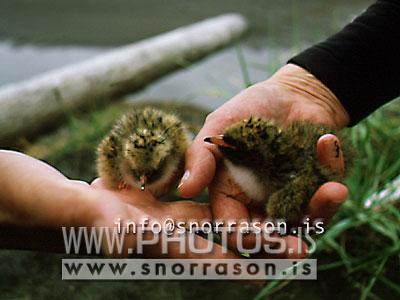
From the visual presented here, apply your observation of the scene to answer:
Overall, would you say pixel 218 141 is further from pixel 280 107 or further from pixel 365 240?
pixel 365 240

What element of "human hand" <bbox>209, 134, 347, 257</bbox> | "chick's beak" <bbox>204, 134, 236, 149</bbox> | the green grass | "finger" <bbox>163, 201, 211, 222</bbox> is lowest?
the green grass

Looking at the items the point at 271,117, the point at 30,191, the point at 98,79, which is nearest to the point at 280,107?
the point at 271,117

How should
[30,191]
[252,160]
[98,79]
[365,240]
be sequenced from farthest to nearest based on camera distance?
[98,79]
[365,240]
[252,160]
[30,191]

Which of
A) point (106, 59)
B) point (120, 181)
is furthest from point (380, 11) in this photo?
point (106, 59)

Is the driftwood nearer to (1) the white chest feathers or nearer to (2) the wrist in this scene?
(2) the wrist

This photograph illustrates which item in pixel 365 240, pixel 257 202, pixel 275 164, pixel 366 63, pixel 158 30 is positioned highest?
pixel 366 63

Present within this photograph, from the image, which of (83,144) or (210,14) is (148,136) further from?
(210,14)

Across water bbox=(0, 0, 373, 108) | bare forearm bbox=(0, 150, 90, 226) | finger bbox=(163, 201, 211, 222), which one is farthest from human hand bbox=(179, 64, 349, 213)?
water bbox=(0, 0, 373, 108)
